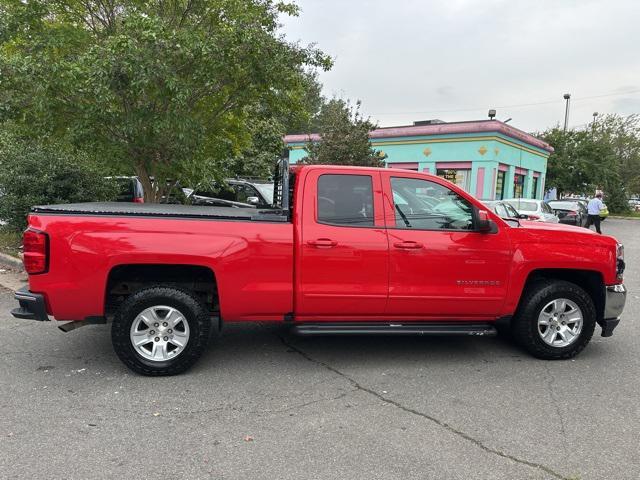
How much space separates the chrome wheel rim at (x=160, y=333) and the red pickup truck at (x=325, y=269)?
0.03 ft

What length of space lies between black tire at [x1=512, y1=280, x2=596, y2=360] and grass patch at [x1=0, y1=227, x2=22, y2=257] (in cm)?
842

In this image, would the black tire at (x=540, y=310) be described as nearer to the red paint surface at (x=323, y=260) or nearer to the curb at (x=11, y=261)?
the red paint surface at (x=323, y=260)

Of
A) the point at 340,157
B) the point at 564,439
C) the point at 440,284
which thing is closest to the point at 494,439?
the point at 564,439

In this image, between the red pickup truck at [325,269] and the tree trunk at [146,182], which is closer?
the red pickup truck at [325,269]

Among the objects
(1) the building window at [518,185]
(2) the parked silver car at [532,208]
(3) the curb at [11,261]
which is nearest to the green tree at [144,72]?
(3) the curb at [11,261]

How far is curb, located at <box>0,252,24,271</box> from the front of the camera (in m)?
8.38

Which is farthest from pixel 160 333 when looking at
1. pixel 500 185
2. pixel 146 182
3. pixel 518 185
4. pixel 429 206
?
pixel 518 185

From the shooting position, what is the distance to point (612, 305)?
16.4ft

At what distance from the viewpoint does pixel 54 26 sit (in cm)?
782

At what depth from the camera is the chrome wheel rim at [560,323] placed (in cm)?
493

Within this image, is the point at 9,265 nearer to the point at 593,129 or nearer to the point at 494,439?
the point at 494,439

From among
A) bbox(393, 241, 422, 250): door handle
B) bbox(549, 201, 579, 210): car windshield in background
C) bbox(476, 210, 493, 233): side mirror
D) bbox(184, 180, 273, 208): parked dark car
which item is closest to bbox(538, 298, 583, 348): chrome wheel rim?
bbox(476, 210, 493, 233): side mirror

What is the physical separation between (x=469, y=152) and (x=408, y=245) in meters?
18.5

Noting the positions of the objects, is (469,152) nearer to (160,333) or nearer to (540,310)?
(540,310)
